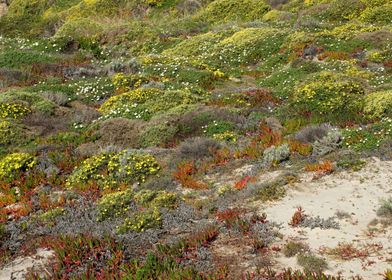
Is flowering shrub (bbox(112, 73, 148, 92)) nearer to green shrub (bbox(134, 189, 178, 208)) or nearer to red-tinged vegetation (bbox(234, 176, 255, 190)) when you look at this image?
green shrub (bbox(134, 189, 178, 208))

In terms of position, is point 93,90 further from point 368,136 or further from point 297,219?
point 297,219

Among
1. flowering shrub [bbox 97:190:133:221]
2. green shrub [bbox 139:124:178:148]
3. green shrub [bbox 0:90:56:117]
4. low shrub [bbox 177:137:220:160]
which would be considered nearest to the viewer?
flowering shrub [bbox 97:190:133:221]

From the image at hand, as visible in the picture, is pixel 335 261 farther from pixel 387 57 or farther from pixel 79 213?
pixel 387 57

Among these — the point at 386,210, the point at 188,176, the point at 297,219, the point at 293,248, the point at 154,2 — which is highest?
the point at 293,248

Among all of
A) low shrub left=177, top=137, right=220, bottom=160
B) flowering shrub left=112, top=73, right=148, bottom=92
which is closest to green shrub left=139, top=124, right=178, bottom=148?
low shrub left=177, top=137, right=220, bottom=160

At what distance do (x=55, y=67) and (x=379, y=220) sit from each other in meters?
21.5

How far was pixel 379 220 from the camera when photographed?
9.98m

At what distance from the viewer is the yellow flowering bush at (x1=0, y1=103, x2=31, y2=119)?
58.0 feet

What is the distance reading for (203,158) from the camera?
46.5 ft

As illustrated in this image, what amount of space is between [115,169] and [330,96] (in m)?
9.31

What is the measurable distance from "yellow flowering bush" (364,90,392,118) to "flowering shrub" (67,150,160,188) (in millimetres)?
8341

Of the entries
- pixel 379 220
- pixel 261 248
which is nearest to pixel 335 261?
pixel 261 248

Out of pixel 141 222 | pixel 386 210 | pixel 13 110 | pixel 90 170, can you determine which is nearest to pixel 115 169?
pixel 90 170

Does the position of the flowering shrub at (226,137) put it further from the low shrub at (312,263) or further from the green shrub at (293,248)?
the low shrub at (312,263)
